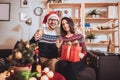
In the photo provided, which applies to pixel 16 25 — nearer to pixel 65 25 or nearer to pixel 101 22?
pixel 65 25

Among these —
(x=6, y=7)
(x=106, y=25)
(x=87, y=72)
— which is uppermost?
(x=6, y=7)

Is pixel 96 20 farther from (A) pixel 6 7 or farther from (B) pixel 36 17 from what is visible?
(A) pixel 6 7

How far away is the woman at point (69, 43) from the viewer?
2.38 m

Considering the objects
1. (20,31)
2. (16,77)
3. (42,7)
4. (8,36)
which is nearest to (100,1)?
(42,7)

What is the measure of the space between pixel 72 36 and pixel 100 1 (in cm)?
158

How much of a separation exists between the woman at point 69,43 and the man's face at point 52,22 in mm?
121

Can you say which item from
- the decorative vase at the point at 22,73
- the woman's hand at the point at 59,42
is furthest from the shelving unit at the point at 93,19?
the decorative vase at the point at 22,73

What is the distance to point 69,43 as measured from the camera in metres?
2.53

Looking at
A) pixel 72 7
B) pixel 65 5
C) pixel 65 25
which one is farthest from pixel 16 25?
pixel 65 25

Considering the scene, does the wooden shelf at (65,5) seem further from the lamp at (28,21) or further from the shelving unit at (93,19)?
the lamp at (28,21)

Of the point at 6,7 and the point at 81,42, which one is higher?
the point at 6,7

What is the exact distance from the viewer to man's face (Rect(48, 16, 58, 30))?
110 inches

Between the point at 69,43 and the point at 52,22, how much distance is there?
0.48 metres

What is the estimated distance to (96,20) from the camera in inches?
150
